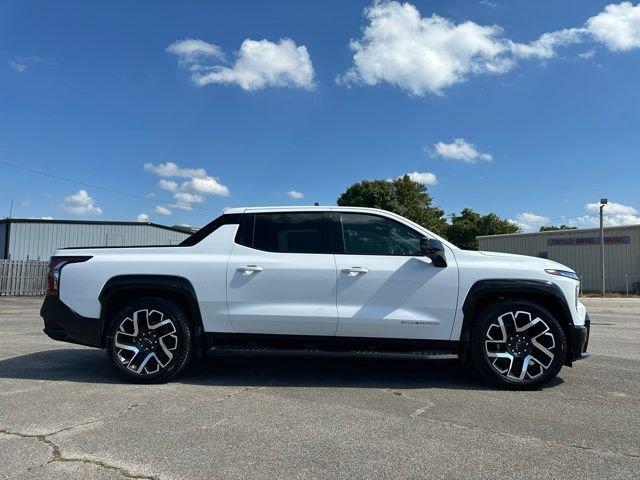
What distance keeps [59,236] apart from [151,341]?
104 ft

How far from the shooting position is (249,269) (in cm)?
548

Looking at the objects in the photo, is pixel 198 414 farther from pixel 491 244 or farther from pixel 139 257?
pixel 491 244

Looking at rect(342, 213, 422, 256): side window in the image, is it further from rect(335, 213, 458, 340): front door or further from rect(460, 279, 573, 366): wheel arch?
rect(460, 279, 573, 366): wheel arch

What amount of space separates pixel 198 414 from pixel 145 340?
1.38 metres

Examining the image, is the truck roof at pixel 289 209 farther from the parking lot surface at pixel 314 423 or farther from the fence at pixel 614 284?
the fence at pixel 614 284

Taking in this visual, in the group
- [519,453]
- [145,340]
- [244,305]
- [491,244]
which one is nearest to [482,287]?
[519,453]

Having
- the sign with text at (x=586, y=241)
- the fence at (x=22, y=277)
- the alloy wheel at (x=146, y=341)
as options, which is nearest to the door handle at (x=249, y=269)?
the alloy wheel at (x=146, y=341)

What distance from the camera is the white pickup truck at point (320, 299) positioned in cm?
530

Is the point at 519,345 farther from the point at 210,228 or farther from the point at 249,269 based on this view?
the point at 210,228

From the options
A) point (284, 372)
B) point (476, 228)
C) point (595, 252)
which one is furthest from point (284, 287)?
point (476, 228)

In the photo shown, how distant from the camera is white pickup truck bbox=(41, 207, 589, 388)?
5.30 m

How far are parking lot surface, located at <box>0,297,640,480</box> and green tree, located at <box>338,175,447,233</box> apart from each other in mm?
48087

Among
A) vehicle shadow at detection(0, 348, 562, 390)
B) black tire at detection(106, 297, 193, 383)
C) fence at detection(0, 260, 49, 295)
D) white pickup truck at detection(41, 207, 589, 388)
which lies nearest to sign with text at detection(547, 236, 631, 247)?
vehicle shadow at detection(0, 348, 562, 390)

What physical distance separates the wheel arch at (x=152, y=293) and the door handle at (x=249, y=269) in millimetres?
547
